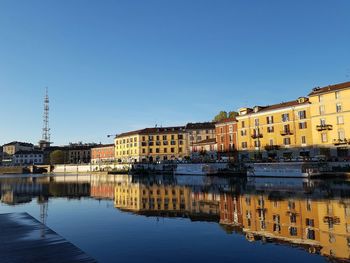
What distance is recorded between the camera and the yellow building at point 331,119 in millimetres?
73000

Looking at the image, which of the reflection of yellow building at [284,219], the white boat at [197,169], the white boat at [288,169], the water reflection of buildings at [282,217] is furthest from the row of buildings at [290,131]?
the reflection of yellow building at [284,219]

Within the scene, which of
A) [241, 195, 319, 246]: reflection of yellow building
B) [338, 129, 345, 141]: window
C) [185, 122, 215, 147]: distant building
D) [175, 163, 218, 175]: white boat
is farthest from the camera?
[185, 122, 215, 147]: distant building

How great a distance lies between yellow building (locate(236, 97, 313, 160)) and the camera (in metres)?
82.2

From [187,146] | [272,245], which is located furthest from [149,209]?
[187,146]

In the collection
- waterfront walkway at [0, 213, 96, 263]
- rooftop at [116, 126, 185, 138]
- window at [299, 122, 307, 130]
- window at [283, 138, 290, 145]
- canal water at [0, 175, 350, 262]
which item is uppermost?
rooftop at [116, 126, 185, 138]

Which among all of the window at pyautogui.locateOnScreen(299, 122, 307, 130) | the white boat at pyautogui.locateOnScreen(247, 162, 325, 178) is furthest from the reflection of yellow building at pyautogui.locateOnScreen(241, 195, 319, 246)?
the window at pyautogui.locateOnScreen(299, 122, 307, 130)

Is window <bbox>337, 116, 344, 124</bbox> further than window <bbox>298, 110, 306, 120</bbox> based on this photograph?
No

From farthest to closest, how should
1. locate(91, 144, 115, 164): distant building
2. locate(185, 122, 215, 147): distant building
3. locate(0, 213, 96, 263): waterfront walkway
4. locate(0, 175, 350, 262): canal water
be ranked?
locate(91, 144, 115, 164): distant building
locate(185, 122, 215, 147): distant building
locate(0, 175, 350, 262): canal water
locate(0, 213, 96, 263): waterfront walkway

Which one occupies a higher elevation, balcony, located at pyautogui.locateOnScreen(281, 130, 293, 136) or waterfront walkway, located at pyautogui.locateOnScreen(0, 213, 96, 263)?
balcony, located at pyautogui.locateOnScreen(281, 130, 293, 136)

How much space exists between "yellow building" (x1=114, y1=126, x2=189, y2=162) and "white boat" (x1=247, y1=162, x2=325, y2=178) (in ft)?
238

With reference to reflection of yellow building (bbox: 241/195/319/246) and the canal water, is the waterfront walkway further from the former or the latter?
reflection of yellow building (bbox: 241/195/319/246)

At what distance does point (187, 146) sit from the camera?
146 meters

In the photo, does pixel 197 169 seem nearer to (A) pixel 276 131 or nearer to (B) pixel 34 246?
(A) pixel 276 131

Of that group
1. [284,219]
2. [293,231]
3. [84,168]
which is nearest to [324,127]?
[284,219]
